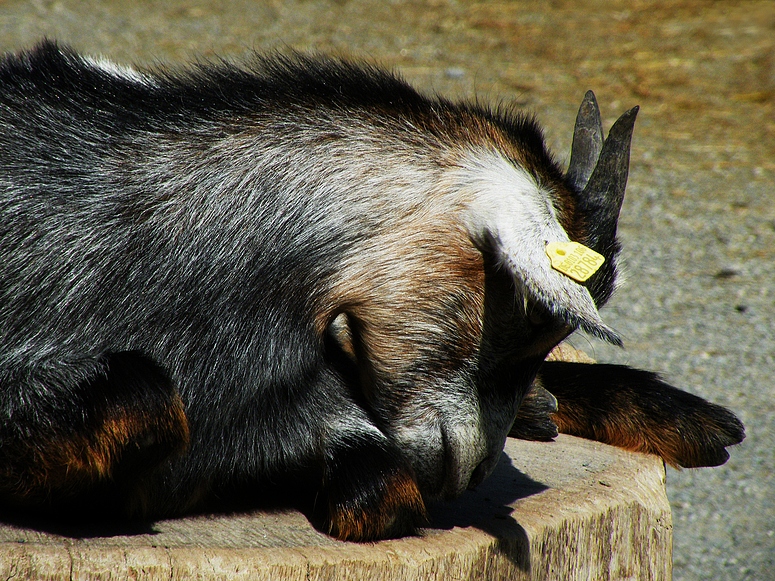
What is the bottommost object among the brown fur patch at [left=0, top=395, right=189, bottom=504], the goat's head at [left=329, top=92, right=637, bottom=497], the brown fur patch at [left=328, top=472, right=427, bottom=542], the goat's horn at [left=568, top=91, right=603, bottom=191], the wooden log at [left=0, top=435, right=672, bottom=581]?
the wooden log at [left=0, top=435, right=672, bottom=581]

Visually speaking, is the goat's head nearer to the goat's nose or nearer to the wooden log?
the goat's nose

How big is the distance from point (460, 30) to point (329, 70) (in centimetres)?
804

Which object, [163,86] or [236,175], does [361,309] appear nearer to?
[236,175]

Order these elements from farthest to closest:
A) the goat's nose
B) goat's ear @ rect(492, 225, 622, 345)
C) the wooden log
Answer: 1. the goat's nose
2. goat's ear @ rect(492, 225, 622, 345)
3. the wooden log

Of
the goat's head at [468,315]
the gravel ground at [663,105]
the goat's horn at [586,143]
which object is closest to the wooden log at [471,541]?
the goat's head at [468,315]

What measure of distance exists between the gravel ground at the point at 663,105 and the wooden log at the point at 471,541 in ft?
6.08

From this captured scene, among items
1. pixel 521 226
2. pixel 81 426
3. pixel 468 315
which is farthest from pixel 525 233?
pixel 81 426

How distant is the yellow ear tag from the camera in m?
2.03

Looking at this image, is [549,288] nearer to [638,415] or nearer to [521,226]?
[521,226]

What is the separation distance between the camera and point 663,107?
28.8ft

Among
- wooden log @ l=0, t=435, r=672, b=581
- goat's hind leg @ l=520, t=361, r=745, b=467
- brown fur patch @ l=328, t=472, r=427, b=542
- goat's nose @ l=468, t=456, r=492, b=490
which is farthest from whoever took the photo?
goat's hind leg @ l=520, t=361, r=745, b=467

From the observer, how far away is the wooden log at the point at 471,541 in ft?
6.14

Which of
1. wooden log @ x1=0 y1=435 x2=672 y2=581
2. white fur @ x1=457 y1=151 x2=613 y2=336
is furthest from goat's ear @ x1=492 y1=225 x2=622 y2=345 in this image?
wooden log @ x1=0 y1=435 x2=672 y2=581

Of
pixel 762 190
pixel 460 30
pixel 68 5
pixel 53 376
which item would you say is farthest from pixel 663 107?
pixel 53 376
